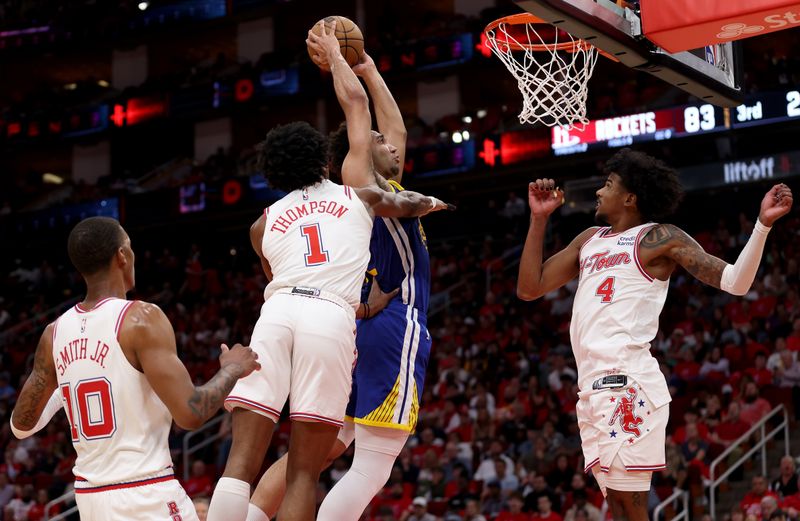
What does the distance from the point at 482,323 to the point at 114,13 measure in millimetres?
15808

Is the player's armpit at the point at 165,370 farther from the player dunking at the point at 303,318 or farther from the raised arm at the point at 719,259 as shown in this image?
the raised arm at the point at 719,259

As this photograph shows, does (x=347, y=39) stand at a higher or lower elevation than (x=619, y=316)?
higher

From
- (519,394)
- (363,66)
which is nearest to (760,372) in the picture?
(519,394)

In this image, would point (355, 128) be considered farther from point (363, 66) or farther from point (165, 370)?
point (165, 370)

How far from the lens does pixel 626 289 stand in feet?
17.9

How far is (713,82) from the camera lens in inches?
262

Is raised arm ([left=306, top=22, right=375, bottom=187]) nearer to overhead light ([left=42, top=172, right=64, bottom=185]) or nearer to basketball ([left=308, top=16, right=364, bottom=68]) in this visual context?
basketball ([left=308, top=16, right=364, bottom=68])

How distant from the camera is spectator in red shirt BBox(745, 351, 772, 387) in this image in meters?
13.1

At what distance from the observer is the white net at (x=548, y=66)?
6.89 meters

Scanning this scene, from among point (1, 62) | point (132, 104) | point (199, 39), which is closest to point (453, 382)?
point (132, 104)

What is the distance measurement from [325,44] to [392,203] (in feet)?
3.39

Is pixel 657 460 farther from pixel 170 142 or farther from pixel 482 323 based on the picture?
pixel 170 142

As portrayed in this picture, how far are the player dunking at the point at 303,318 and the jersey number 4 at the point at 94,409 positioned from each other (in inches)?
26.2

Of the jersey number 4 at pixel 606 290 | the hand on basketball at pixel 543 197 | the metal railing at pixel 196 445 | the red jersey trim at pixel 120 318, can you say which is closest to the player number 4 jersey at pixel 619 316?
the jersey number 4 at pixel 606 290
